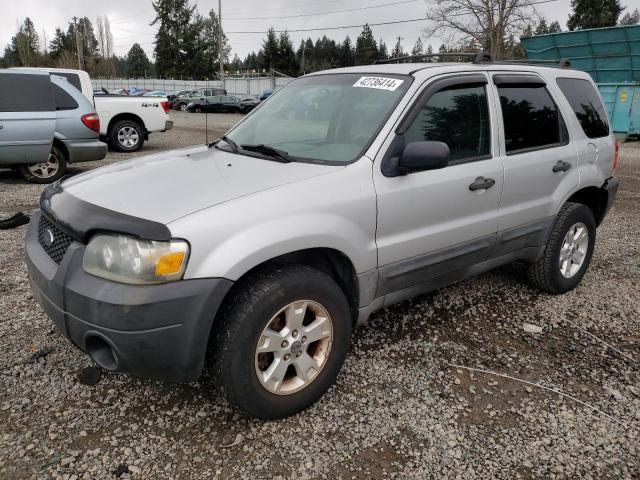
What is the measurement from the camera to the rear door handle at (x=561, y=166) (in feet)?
12.1

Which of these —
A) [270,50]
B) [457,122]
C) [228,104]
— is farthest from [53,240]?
[270,50]

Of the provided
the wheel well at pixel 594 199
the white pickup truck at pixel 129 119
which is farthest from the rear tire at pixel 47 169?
the wheel well at pixel 594 199

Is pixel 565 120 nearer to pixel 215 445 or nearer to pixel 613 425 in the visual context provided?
pixel 613 425

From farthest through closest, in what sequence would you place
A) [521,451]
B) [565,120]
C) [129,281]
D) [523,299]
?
[523,299] → [565,120] → [521,451] → [129,281]

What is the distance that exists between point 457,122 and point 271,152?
1173 mm

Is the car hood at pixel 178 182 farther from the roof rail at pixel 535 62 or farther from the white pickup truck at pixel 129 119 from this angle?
the white pickup truck at pixel 129 119

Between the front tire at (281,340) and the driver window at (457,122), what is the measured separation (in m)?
1.06

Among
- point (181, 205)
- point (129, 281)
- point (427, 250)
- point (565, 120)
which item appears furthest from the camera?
point (565, 120)

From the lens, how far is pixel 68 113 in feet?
26.6

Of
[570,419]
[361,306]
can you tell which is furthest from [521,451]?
[361,306]

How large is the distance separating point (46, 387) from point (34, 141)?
6.13m

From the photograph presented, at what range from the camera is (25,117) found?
24.9 ft

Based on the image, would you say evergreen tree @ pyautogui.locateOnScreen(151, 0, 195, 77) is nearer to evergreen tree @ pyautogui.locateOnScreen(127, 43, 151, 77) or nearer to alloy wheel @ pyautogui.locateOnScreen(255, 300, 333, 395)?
evergreen tree @ pyautogui.locateOnScreen(127, 43, 151, 77)

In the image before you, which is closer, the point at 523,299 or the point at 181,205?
the point at 181,205
